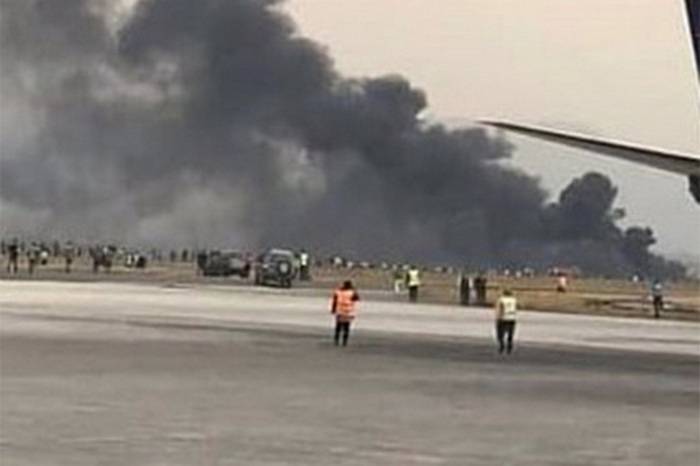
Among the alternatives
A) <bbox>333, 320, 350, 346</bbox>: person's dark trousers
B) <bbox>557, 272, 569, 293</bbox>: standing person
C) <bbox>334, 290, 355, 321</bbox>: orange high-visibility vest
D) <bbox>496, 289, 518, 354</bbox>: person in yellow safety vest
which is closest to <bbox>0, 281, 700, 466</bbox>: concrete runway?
<bbox>333, 320, 350, 346</bbox>: person's dark trousers

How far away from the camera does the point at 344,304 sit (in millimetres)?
40156

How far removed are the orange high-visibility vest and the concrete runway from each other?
0.84 metres

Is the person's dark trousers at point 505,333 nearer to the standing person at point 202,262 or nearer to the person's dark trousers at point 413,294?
the person's dark trousers at point 413,294

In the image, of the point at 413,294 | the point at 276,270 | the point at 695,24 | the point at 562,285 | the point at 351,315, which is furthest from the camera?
the point at 562,285

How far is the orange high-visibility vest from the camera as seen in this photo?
4031 centimetres

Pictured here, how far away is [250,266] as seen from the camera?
13050 cm

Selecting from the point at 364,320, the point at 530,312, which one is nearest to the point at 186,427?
the point at 364,320

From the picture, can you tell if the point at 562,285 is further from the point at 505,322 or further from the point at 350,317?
Result: the point at 350,317

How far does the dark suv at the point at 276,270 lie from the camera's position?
105 metres

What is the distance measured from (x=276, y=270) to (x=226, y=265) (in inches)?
998

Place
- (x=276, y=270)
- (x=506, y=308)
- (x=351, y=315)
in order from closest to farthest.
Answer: (x=506, y=308) < (x=351, y=315) < (x=276, y=270)

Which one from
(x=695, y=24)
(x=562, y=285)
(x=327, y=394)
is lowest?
(x=327, y=394)

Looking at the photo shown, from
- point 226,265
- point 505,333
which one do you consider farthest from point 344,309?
point 226,265

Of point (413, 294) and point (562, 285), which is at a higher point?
point (562, 285)
